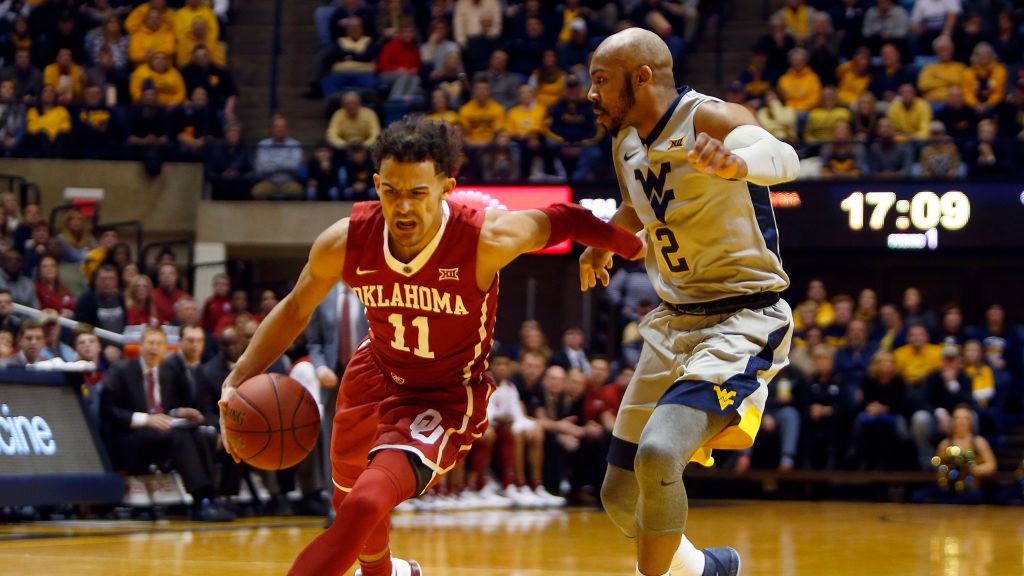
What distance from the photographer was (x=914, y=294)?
13.1 m

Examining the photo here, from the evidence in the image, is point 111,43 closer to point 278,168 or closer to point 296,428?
point 278,168

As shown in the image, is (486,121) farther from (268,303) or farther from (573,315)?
(268,303)

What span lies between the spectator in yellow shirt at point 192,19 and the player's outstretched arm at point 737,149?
12.8 m

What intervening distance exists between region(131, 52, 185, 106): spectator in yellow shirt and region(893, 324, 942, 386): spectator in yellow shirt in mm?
8294

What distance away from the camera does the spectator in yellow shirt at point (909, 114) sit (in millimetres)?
14250

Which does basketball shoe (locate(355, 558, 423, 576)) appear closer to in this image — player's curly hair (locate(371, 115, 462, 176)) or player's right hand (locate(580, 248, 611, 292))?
player's right hand (locate(580, 248, 611, 292))

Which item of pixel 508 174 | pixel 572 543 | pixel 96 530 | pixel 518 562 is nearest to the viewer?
pixel 518 562

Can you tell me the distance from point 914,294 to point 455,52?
230 inches

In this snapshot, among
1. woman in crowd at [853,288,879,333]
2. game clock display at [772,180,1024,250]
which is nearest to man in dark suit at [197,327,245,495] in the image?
game clock display at [772,180,1024,250]

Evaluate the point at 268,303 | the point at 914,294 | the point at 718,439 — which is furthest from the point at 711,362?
the point at 914,294

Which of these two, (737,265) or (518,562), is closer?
(737,265)

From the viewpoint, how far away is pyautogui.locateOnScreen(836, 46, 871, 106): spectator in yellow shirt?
1505cm

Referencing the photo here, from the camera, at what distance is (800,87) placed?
14945 mm

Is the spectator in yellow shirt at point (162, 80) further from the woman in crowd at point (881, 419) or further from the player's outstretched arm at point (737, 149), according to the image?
the player's outstretched arm at point (737, 149)
